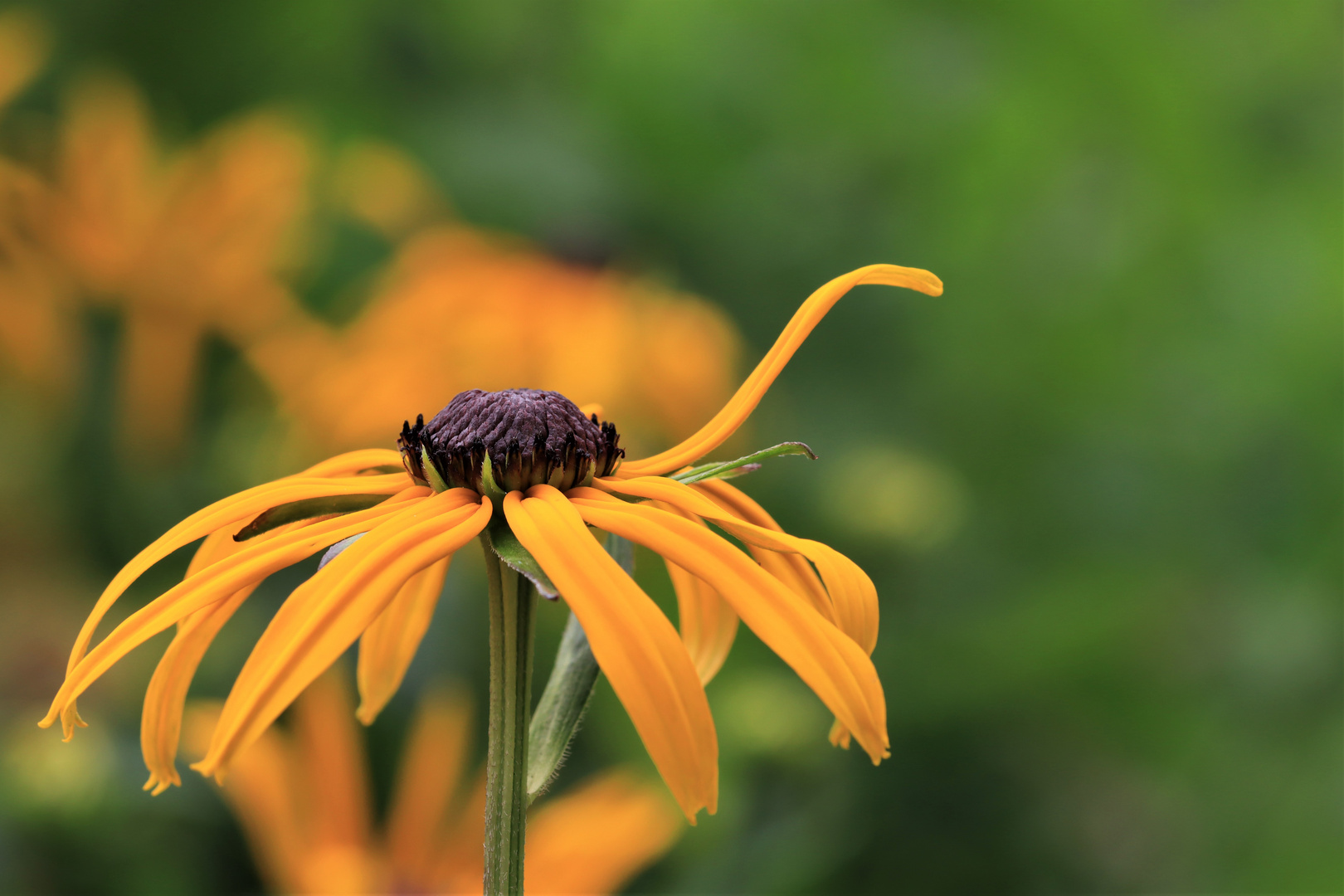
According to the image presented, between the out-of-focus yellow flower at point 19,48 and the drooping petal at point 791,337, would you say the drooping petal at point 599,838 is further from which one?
the out-of-focus yellow flower at point 19,48

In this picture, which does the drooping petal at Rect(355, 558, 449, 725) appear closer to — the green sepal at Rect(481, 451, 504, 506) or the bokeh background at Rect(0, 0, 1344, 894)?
the green sepal at Rect(481, 451, 504, 506)

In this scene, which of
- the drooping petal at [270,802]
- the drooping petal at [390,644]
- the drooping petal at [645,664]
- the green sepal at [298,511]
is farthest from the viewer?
the drooping petal at [270,802]

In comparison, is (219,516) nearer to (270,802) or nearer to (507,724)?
(507,724)

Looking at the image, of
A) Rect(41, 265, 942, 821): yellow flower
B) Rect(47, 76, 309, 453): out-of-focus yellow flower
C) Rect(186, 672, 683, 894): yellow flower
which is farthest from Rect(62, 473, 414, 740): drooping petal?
Rect(47, 76, 309, 453): out-of-focus yellow flower

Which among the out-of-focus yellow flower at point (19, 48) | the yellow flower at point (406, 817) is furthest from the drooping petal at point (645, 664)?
the out-of-focus yellow flower at point (19, 48)

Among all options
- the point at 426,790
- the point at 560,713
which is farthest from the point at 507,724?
the point at 426,790
